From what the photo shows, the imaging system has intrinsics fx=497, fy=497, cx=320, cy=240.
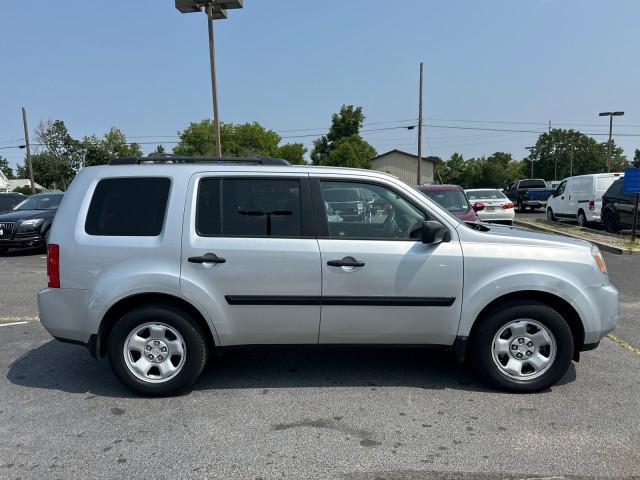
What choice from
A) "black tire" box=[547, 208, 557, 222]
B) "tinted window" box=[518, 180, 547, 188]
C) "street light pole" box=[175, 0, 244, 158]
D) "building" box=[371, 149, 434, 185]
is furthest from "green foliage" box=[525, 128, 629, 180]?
"street light pole" box=[175, 0, 244, 158]

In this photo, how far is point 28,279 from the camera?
29.0 ft

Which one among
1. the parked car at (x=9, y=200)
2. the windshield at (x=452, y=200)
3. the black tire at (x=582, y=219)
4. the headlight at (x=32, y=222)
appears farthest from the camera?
the parked car at (x=9, y=200)

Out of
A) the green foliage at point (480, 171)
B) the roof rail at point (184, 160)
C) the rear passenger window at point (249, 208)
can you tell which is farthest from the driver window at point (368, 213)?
the green foliage at point (480, 171)

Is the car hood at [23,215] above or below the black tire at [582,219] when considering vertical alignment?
above

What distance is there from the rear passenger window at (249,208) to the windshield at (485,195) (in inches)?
507

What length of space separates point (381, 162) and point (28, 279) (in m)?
65.6

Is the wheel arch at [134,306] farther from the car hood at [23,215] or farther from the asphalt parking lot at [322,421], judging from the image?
the car hood at [23,215]

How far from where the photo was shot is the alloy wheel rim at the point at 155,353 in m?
3.80

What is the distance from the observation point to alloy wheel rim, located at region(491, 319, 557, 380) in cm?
380

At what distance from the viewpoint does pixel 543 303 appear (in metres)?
3.83

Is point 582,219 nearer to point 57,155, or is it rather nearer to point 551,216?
point 551,216

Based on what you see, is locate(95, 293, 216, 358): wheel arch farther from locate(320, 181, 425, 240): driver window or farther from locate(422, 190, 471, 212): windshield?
locate(422, 190, 471, 212): windshield

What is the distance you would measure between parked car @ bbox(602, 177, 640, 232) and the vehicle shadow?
1017 cm

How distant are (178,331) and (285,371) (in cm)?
107
